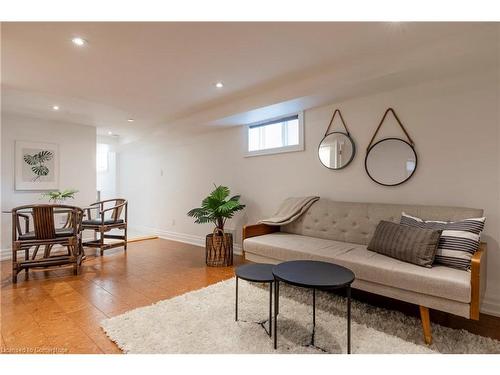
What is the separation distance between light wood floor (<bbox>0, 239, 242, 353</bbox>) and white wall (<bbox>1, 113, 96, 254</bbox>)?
3.57ft

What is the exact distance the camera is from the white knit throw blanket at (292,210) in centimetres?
323

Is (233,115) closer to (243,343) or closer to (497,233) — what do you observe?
(243,343)

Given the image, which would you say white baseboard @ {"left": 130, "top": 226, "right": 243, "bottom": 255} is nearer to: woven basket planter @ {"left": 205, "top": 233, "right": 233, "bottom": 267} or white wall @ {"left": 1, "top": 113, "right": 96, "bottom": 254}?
woven basket planter @ {"left": 205, "top": 233, "right": 233, "bottom": 267}

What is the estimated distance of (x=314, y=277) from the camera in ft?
5.54

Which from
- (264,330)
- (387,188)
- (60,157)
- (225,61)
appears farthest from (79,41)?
(60,157)

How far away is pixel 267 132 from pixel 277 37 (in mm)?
1937

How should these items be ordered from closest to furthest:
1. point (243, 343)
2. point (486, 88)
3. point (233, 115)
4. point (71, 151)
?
point (243, 343)
point (486, 88)
point (233, 115)
point (71, 151)

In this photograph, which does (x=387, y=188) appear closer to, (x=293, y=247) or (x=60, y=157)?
(x=293, y=247)

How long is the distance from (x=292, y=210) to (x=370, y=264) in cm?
133

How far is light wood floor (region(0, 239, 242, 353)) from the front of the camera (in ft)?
6.11

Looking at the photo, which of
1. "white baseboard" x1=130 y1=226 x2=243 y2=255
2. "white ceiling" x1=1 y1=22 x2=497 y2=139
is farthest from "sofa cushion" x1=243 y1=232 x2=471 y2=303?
"white ceiling" x1=1 y1=22 x2=497 y2=139

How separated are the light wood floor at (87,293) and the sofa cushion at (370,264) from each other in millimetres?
796
